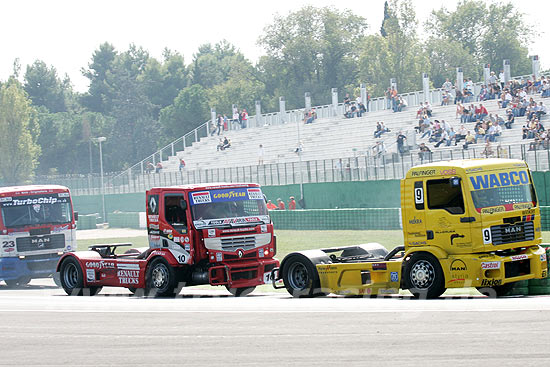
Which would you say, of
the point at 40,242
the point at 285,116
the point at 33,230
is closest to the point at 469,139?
the point at 285,116

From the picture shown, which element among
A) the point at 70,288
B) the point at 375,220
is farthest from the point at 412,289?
the point at 375,220

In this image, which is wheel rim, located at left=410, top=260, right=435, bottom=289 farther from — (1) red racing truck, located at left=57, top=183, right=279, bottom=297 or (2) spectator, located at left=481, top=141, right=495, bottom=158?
(2) spectator, located at left=481, top=141, right=495, bottom=158

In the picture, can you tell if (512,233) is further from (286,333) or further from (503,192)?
(286,333)

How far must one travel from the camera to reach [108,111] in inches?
5084

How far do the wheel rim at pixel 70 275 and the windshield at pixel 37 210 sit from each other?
12.4 feet

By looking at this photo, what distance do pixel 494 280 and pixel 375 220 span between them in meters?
23.5

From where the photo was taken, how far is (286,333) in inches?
472

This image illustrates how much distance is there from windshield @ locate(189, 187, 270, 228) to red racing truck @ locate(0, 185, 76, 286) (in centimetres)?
705

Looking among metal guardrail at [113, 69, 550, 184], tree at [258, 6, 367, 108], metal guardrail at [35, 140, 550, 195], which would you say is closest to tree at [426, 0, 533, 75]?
tree at [258, 6, 367, 108]

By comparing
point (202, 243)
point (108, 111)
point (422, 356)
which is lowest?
point (422, 356)

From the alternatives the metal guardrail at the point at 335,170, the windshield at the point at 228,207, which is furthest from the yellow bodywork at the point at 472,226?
the metal guardrail at the point at 335,170

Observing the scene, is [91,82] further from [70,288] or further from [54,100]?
[70,288]

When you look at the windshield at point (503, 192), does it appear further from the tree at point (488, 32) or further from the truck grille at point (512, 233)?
the tree at point (488, 32)

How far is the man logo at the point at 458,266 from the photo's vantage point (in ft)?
50.1
